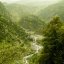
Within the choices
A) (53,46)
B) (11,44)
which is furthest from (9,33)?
(53,46)

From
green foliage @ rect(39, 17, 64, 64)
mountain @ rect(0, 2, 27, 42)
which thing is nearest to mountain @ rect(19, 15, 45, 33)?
mountain @ rect(0, 2, 27, 42)

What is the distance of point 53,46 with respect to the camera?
48.1 m

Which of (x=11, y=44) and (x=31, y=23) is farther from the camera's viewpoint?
(x=31, y=23)

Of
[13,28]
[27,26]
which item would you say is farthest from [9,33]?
[27,26]

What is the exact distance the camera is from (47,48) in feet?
160

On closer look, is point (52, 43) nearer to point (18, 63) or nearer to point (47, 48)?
point (47, 48)

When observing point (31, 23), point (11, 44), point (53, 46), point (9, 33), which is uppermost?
point (53, 46)

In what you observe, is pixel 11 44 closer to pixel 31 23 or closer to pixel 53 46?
pixel 53 46

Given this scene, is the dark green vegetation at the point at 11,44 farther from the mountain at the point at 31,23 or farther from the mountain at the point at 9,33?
the mountain at the point at 31,23

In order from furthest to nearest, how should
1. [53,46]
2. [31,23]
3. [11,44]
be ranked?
[31,23]
[11,44]
[53,46]

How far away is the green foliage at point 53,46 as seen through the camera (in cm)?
4781

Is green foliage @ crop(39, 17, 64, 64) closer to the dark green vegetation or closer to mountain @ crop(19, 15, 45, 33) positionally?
the dark green vegetation

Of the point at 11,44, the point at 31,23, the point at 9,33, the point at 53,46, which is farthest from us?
the point at 31,23

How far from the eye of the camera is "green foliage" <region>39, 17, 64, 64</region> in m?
47.8
